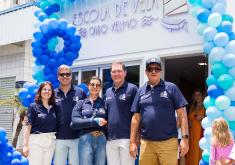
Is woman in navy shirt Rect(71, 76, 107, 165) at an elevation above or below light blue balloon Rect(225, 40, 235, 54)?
below

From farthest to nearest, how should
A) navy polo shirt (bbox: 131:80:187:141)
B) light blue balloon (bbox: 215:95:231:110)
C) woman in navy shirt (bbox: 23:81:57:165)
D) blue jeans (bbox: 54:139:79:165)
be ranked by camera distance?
blue jeans (bbox: 54:139:79:165)
woman in navy shirt (bbox: 23:81:57:165)
light blue balloon (bbox: 215:95:231:110)
navy polo shirt (bbox: 131:80:187:141)

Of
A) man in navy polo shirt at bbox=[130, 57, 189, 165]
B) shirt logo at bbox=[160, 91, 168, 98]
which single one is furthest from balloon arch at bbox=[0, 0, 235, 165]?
shirt logo at bbox=[160, 91, 168, 98]

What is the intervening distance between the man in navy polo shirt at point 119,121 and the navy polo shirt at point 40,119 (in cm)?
83

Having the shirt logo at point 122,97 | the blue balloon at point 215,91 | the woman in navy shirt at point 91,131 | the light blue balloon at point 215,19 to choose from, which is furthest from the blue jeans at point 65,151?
the light blue balloon at point 215,19

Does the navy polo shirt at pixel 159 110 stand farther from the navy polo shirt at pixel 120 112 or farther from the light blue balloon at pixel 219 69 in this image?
the light blue balloon at pixel 219 69

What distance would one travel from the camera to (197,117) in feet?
24.3

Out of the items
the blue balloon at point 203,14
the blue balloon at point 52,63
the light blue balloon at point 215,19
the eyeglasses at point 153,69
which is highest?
the blue balloon at point 203,14

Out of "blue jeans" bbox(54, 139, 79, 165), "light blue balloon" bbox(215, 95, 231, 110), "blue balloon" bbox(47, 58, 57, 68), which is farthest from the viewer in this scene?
"blue balloon" bbox(47, 58, 57, 68)

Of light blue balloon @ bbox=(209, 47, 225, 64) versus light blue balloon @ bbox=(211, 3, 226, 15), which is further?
light blue balloon @ bbox=(211, 3, 226, 15)

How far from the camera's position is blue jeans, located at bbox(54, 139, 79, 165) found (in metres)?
5.29

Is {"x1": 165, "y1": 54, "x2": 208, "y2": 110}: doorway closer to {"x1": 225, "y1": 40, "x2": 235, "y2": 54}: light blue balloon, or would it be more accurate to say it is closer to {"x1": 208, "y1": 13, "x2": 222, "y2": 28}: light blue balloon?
{"x1": 208, "y1": 13, "x2": 222, "y2": 28}: light blue balloon

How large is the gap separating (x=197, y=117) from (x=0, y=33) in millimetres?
6390

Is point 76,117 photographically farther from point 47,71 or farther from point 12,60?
point 12,60

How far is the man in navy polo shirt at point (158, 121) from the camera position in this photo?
15.1 feet
